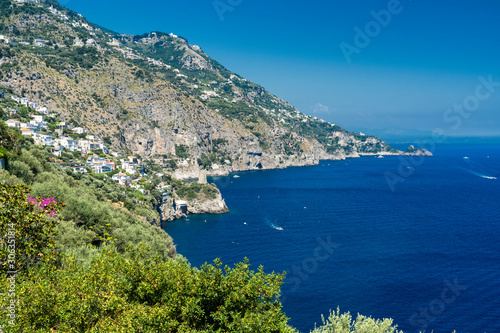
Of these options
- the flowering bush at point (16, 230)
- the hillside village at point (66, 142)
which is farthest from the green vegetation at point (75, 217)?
the hillside village at point (66, 142)

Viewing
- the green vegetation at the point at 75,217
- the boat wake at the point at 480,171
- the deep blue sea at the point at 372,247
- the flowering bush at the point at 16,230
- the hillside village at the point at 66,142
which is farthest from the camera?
the boat wake at the point at 480,171

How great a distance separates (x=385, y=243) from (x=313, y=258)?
681 inches

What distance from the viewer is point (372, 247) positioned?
65.3 metres

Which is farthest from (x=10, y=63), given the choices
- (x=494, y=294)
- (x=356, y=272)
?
(x=494, y=294)

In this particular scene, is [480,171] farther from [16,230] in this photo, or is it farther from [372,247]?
[16,230]

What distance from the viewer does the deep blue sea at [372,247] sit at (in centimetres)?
4309

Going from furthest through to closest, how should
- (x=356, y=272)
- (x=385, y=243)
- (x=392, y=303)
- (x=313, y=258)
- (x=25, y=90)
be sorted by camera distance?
(x=25, y=90), (x=385, y=243), (x=313, y=258), (x=356, y=272), (x=392, y=303)

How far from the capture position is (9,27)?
14938 centimetres

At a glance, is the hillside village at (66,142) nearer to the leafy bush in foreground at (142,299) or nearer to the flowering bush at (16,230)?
the flowering bush at (16,230)

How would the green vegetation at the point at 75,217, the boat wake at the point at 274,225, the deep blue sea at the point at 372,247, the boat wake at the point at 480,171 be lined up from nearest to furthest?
the green vegetation at the point at 75,217 → the deep blue sea at the point at 372,247 → the boat wake at the point at 274,225 → the boat wake at the point at 480,171

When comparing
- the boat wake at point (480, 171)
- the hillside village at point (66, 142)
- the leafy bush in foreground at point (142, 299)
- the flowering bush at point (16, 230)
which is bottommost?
the leafy bush in foreground at point (142, 299)

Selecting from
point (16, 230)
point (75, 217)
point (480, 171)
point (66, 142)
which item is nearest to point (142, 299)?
point (16, 230)

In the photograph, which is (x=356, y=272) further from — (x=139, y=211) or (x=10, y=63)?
(x=10, y=63)

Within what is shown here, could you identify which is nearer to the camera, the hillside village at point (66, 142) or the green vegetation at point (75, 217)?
the green vegetation at point (75, 217)
